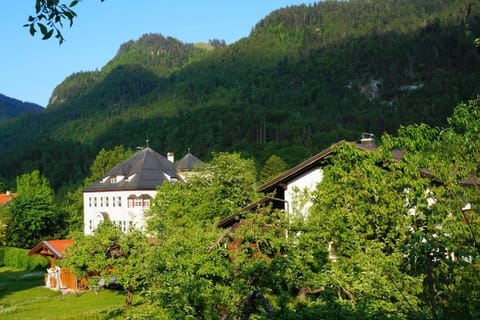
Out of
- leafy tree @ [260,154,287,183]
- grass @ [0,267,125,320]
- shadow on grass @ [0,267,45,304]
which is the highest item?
leafy tree @ [260,154,287,183]

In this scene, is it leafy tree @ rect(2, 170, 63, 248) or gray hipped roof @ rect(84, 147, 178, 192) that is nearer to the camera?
gray hipped roof @ rect(84, 147, 178, 192)

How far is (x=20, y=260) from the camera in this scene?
5119cm

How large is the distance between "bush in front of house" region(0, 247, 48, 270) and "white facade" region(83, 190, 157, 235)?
5.67 meters

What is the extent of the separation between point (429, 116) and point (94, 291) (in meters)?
125

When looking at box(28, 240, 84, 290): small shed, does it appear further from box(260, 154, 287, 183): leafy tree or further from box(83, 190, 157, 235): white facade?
box(260, 154, 287, 183): leafy tree

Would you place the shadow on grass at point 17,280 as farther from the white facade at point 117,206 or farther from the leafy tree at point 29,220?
the white facade at point 117,206

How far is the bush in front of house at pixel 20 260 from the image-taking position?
4928cm

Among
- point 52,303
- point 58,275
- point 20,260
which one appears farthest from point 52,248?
point 20,260

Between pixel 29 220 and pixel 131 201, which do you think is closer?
pixel 131 201

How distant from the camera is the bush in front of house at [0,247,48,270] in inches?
1940

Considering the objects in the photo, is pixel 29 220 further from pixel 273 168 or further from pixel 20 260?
pixel 273 168

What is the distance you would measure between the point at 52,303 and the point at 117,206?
892 inches

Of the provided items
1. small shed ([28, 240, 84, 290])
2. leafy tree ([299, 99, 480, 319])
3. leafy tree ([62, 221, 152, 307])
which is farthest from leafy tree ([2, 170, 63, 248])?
leafy tree ([299, 99, 480, 319])

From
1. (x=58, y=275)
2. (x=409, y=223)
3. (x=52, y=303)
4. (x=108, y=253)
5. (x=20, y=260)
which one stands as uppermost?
(x=409, y=223)
